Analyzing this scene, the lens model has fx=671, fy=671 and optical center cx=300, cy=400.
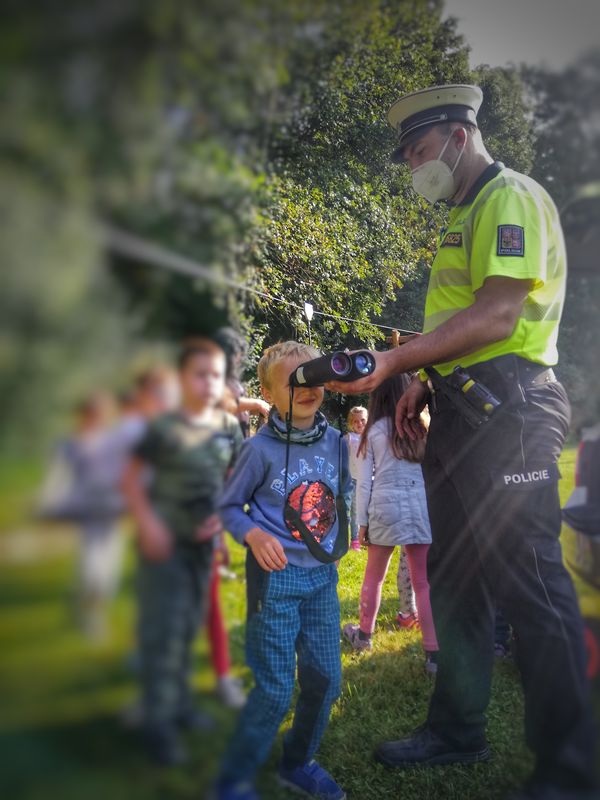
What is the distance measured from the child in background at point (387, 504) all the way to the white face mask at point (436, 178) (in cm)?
180

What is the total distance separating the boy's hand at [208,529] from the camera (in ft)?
3.13

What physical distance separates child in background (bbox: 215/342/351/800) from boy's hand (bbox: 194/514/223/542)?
72 centimetres

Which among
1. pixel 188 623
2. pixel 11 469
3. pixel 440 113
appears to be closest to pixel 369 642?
pixel 440 113

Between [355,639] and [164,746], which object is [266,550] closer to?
[164,746]

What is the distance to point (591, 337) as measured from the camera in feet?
4.14

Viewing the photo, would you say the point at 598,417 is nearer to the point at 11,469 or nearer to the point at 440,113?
the point at 11,469

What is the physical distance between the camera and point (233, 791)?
984 millimetres

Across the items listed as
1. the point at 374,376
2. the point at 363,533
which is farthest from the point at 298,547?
the point at 363,533

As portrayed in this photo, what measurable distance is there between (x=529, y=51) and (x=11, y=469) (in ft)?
4.22

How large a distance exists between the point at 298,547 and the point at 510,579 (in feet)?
2.33

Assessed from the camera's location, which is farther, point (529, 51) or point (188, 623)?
point (529, 51)

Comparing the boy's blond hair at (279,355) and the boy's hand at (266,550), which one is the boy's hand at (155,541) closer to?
the boy's hand at (266,550)

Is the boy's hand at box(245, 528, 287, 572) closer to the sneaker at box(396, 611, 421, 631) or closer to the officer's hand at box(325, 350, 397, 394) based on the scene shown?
the officer's hand at box(325, 350, 397, 394)

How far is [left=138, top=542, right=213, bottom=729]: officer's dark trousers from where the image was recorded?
0.83 m
